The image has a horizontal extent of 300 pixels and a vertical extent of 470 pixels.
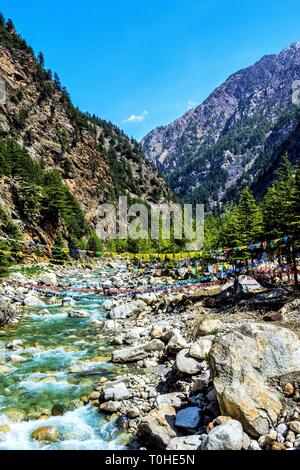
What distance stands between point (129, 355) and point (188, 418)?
22.9 ft

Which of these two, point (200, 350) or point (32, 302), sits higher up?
point (200, 350)

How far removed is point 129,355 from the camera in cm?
1675

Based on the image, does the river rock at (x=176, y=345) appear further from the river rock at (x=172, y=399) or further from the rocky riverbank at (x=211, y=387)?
the river rock at (x=172, y=399)

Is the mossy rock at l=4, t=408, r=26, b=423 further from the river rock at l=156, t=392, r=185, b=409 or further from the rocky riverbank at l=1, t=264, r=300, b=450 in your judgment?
the river rock at l=156, t=392, r=185, b=409

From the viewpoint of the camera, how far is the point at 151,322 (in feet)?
79.9

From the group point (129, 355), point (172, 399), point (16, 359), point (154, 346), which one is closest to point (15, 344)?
point (16, 359)

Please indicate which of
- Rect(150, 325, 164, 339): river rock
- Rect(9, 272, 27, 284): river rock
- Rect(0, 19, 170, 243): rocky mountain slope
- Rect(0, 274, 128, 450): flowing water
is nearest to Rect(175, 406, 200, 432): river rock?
Rect(0, 274, 128, 450): flowing water

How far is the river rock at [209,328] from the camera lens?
57.1 ft

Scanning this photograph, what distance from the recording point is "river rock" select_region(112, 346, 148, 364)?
54.5ft

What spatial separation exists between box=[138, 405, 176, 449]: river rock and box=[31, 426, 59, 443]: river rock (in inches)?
102

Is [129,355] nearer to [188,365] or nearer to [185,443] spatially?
[188,365]

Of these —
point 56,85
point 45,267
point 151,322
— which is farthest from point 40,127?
point 151,322
